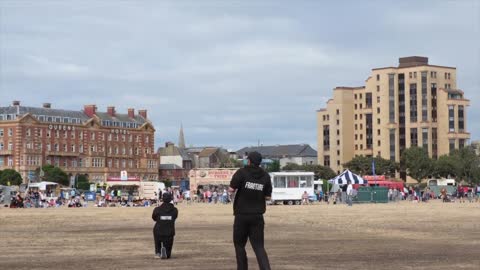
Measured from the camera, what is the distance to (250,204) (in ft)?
41.0

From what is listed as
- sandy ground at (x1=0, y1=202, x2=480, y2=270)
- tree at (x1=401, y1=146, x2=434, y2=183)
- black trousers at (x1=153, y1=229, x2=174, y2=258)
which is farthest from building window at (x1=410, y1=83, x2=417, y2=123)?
black trousers at (x1=153, y1=229, x2=174, y2=258)

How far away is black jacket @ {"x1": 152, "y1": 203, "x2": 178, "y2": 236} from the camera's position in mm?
17734

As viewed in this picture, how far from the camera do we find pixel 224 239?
2323 cm

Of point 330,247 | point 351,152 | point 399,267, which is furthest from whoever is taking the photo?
point 351,152

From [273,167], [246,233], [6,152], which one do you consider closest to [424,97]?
[273,167]

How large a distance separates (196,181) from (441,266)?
3268 inches

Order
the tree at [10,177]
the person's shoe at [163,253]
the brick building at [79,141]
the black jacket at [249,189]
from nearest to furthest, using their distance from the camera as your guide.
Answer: the black jacket at [249,189]
the person's shoe at [163,253]
the tree at [10,177]
the brick building at [79,141]

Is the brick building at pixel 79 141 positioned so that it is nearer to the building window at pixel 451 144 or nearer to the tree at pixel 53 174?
the tree at pixel 53 174

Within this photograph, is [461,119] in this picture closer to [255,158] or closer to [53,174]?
[53,174]

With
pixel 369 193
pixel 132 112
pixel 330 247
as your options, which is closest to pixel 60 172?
pixel 132 112

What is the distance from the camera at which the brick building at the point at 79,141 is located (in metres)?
150

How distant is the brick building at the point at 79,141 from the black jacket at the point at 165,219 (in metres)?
134

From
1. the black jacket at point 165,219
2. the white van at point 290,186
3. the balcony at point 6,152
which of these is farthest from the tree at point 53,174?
the black jacket at point 165,219

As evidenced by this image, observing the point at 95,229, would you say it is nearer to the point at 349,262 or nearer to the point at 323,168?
the point at 349,262
